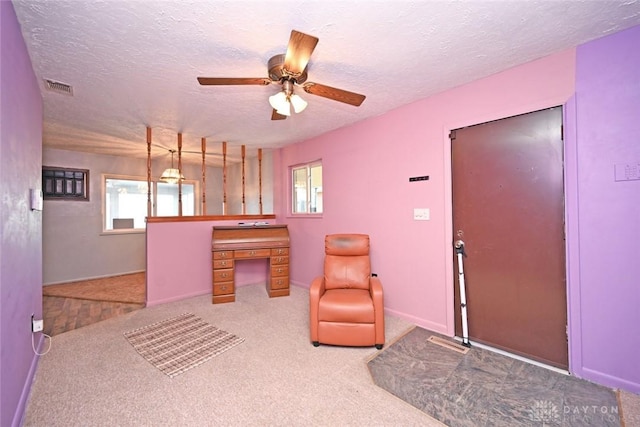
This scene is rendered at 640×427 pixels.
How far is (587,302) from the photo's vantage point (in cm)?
193

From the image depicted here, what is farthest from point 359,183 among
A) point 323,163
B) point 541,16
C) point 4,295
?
point 4,295

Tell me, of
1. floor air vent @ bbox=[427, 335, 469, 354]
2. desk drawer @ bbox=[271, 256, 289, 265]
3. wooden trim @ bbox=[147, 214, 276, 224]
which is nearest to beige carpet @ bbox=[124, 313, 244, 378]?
desk drawer @ bbox=[271, 256, 289, 265]

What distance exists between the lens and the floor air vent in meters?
2.38

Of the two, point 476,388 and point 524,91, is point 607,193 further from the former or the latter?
point 476,388

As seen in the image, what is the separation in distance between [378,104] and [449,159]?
101cm

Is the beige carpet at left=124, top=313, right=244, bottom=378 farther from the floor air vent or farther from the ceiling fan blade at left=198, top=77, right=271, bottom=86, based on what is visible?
the ceiling fan blade at left=198, top=77, right=271, bottom=86

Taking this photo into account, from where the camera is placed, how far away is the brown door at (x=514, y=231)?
2.08 metres

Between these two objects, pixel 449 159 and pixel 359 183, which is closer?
pixel 449 159

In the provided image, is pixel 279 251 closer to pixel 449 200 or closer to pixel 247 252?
pixel 247 252

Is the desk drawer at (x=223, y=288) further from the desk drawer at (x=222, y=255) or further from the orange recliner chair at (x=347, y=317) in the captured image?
the orange recliner chair at (x=347, y=317)

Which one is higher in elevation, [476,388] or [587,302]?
[587,302]

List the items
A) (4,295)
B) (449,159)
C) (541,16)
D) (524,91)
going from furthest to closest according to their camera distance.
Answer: (449,159) → (524,91) → (541,16) → (4,295)

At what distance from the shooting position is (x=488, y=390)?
6.00 ft

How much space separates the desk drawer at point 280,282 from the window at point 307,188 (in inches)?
47.6
